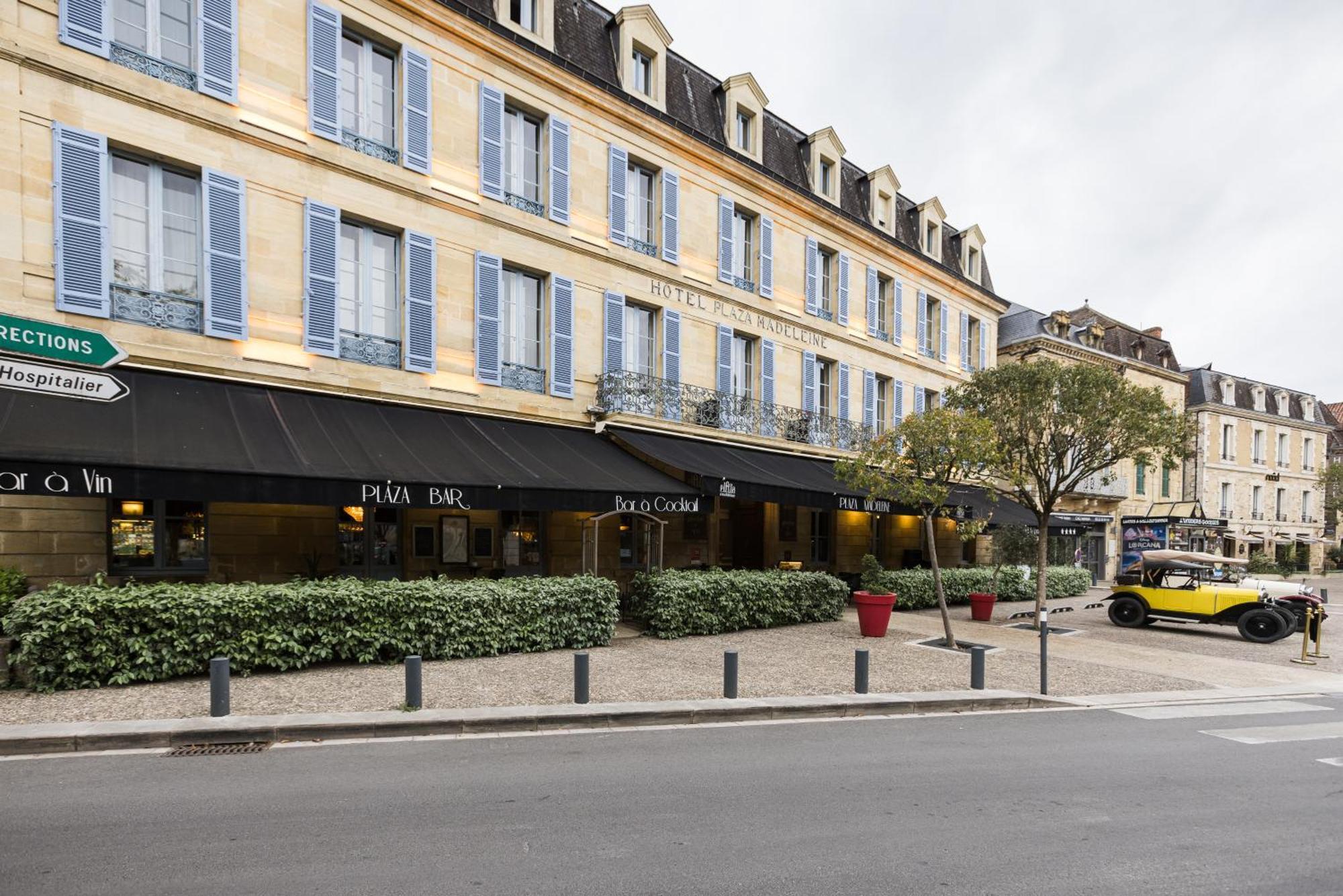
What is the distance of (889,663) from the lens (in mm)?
10109

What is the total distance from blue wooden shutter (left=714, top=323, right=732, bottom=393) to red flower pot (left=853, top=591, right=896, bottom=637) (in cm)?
604

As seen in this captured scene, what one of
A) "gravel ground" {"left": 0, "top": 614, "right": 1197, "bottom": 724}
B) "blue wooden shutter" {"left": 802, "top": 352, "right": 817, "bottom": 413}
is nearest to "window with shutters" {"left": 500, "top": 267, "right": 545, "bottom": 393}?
"gravel ground" {"left": 0, "top": 614, "right": 1197, "bottom": 724}

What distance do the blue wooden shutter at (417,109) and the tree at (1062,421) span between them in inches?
422

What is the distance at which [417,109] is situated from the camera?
38.9 feet

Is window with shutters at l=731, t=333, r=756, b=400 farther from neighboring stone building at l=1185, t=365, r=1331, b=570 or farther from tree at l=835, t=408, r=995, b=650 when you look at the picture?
neighboring stone building at l=1185, t=365, r=1331, b=570

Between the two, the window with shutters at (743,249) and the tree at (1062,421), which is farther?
the window with shutters at (743,249)

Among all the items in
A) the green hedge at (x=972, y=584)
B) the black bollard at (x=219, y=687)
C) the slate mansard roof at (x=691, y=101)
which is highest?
the slate mansard roof at (x=691, y=101)

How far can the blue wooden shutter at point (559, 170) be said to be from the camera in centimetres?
1355

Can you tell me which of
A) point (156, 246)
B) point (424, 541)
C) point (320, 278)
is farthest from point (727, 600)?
point (156, 246)

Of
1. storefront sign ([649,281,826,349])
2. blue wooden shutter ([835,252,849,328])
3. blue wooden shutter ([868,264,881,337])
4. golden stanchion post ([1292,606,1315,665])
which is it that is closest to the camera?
golden stanchion post ([1292,606,1315,665])

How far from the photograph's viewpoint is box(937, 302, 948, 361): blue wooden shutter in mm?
22953

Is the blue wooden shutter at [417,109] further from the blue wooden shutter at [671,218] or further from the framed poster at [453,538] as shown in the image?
the framed poster at [453,538]

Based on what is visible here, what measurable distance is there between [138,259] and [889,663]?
39.0 ft

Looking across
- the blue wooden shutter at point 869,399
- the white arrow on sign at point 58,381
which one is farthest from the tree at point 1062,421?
the white arrow on sign at point 58,381
